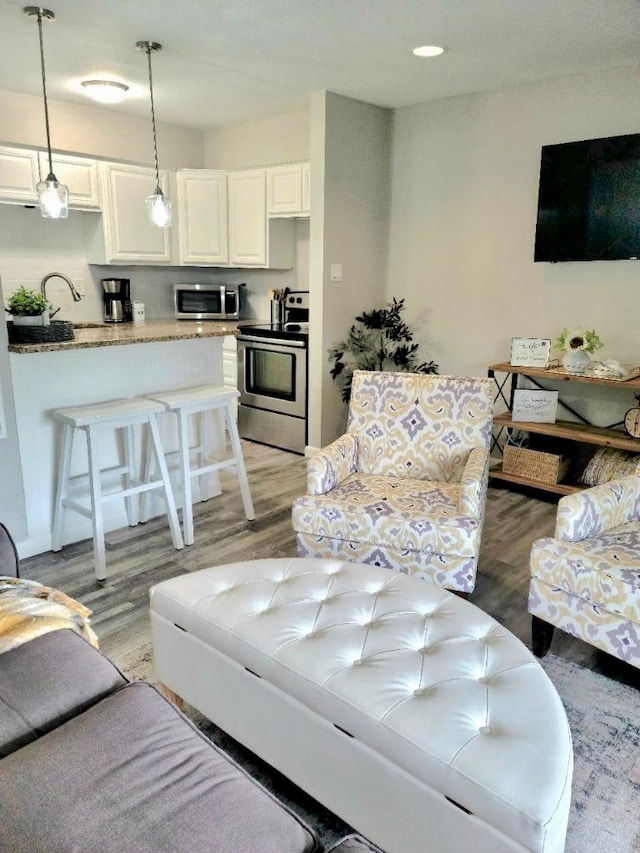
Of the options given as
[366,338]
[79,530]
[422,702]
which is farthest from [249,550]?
[366,338]

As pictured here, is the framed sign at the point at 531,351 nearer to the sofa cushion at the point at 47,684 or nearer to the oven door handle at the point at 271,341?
the oven door handle at the point at 271,341

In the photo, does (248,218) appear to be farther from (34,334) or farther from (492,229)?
(34,334)

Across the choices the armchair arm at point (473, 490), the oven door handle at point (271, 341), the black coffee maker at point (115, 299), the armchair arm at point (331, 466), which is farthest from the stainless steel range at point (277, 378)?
the armchair arm at point (473, 490)

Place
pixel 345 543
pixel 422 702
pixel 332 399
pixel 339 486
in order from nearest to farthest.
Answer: pixel 422 702 < pixel 345 543 < pixel 339 486 < pixel 332 399

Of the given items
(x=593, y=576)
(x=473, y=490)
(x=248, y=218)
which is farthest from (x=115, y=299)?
(x=593, y=576)

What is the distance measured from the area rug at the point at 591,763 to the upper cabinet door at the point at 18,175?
130 inches

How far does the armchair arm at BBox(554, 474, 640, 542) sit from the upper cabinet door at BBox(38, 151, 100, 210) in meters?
3.90

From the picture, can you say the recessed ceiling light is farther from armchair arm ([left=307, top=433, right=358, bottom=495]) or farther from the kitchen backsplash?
armchair arm ([left=307, top=433, right=358, bottom=495])

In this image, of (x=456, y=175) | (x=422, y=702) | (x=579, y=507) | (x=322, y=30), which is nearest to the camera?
(x=422, y=702)

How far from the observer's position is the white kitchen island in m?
2.79

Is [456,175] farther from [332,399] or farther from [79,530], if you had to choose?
[79,530]

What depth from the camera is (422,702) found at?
131 centimetres

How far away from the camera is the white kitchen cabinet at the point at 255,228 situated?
4770mm

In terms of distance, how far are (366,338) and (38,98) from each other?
2.89m
